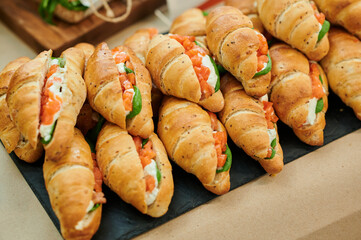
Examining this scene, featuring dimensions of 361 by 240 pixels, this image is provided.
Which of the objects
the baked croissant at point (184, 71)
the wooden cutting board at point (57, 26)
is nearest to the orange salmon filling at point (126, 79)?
the baked croissant at point (184, 71)

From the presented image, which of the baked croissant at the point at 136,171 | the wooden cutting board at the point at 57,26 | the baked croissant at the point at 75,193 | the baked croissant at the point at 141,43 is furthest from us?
Result: the wooden cutting board at the point at 57,26

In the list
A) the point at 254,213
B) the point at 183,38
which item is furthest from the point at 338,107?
the point at 183,38

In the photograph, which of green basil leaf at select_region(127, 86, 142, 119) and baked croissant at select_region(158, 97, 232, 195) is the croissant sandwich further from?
baked croissant at select_region(158, 97, 232, 195)

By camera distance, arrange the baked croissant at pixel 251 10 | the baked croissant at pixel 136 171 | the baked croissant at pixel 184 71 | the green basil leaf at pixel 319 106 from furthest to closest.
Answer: the baked croissant at pixel 251 10, the green basil leaf at pixel 319 106, the baked croissant at pixel 184 71, the baked croissant at pixel 136 171

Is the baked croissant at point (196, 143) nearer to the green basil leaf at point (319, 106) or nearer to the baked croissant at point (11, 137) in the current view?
the green basil leaf at point (319, 106)

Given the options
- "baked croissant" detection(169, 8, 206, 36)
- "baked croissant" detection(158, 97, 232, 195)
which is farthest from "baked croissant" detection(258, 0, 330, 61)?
"baked croissant" detection(158, 97, 232, 195)

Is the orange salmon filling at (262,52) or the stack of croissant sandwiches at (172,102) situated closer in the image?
the stack of croissant sandwiches at (172,102)

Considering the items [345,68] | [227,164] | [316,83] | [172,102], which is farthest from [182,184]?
[345,68]

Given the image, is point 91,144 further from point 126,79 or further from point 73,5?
point 73,5
